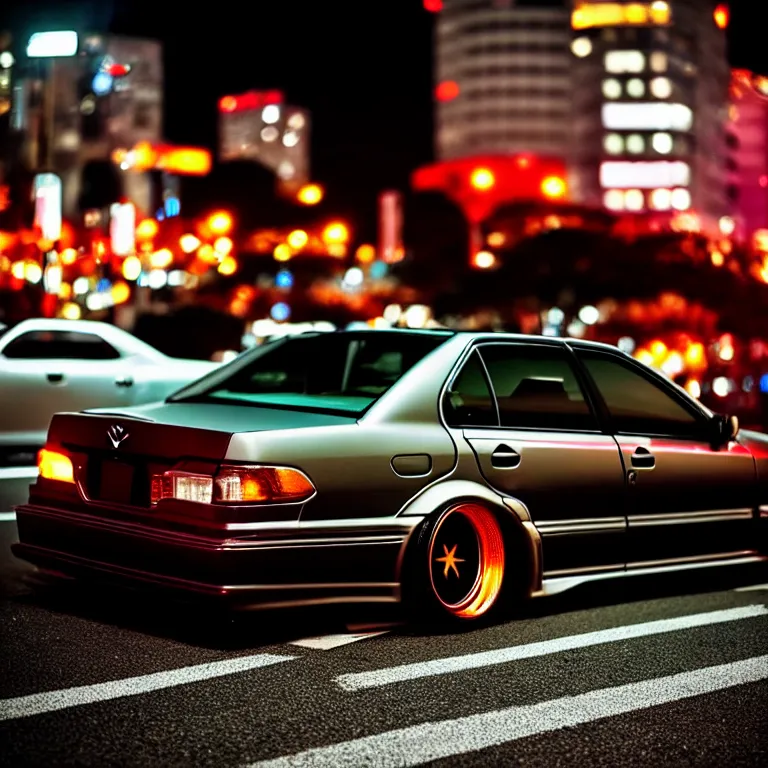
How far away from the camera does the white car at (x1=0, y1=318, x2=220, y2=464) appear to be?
39.7ft

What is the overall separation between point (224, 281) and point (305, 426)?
296ft

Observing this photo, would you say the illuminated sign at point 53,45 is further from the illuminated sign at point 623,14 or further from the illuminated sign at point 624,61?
the illuminated sign at point 623,14

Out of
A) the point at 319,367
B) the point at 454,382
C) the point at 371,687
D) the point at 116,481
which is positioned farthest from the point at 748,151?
the point at 371,687

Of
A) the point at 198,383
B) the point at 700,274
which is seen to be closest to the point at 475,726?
the point at 198,383

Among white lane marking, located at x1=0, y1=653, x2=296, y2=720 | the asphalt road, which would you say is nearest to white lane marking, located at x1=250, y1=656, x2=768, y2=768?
the asphalt road

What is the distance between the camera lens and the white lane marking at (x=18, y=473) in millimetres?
10688

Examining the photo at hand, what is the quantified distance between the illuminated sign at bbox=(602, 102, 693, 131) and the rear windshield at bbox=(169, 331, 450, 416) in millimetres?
128515

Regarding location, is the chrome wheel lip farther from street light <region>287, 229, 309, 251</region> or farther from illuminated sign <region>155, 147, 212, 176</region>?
illuminated sign <region>155, 147, 212, 176</region>

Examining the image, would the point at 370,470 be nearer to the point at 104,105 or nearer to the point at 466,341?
the point at 466,341

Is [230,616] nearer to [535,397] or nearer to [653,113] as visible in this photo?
[535,397]

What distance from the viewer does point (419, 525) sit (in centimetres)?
573

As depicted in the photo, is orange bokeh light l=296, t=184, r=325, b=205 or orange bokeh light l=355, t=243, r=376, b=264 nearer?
orange bokeh light l=296, t=184, r=325, b=205

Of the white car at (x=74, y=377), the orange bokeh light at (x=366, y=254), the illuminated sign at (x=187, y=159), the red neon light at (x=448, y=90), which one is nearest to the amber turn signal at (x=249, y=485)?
the white car at (x=74, y=377)

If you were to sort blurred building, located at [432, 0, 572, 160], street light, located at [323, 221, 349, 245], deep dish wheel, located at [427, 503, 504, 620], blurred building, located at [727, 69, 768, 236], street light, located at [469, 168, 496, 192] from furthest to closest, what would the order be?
blurred building, located at [432, 0, 572, 160] → street light, located at [469, 168, 496, 192] → blurred building, located at [727, 69, 768, 236] → street light, located at [323, 221, 349, 245] → deep dish wheel, located at [427, 503, 504, 620]
